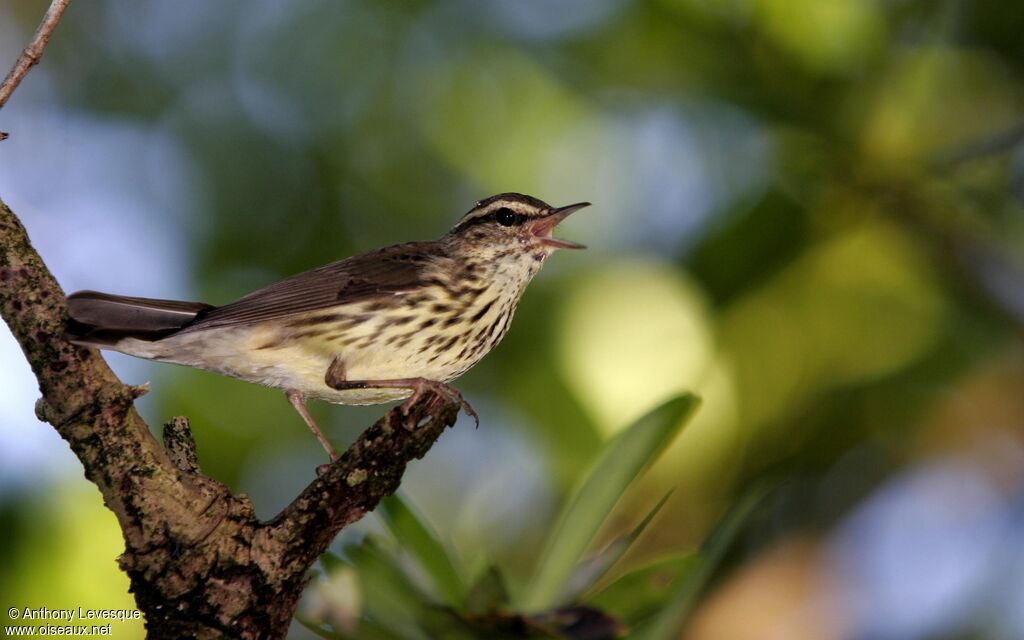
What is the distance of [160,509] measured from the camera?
2.66 m

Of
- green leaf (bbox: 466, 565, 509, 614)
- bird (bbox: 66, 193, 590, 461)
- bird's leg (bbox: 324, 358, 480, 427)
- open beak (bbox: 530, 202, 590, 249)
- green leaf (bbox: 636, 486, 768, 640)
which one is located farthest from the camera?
open beak (bbox: 530, 202, 590, 249)

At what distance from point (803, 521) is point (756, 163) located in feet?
6.03

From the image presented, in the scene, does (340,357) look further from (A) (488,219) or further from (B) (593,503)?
(B) (593,503)

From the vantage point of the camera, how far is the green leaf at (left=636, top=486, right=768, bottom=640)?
227 centimetres

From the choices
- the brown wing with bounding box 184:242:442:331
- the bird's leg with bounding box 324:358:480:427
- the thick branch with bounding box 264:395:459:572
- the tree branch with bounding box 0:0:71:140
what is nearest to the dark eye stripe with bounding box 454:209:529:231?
the brown wing with bounding box 184:242:442:331

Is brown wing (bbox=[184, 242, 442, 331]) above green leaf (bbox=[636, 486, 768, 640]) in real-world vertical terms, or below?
above

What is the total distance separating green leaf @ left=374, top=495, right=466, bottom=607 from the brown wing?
171 centimetres

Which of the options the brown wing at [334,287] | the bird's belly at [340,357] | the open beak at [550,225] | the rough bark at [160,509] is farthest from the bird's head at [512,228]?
the rough bark at [160,509]

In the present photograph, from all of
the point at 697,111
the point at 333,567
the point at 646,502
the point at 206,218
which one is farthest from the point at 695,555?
the point at 206,218

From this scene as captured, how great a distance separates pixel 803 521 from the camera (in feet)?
16.6

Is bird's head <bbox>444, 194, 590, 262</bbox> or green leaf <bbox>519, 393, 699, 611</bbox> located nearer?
green leaf <bbox>519, 393, 699, 611</bbox>

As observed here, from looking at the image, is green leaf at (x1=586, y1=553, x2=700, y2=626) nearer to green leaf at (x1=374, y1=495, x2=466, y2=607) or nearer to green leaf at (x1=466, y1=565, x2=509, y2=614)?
green leaf at (x1=466, y1=565, x2=509, y2=614)

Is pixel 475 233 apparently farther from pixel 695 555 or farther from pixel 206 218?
pixel 695 555

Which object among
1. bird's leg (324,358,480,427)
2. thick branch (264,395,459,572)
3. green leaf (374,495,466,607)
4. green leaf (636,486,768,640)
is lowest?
green leaf (636,486,768,640)
